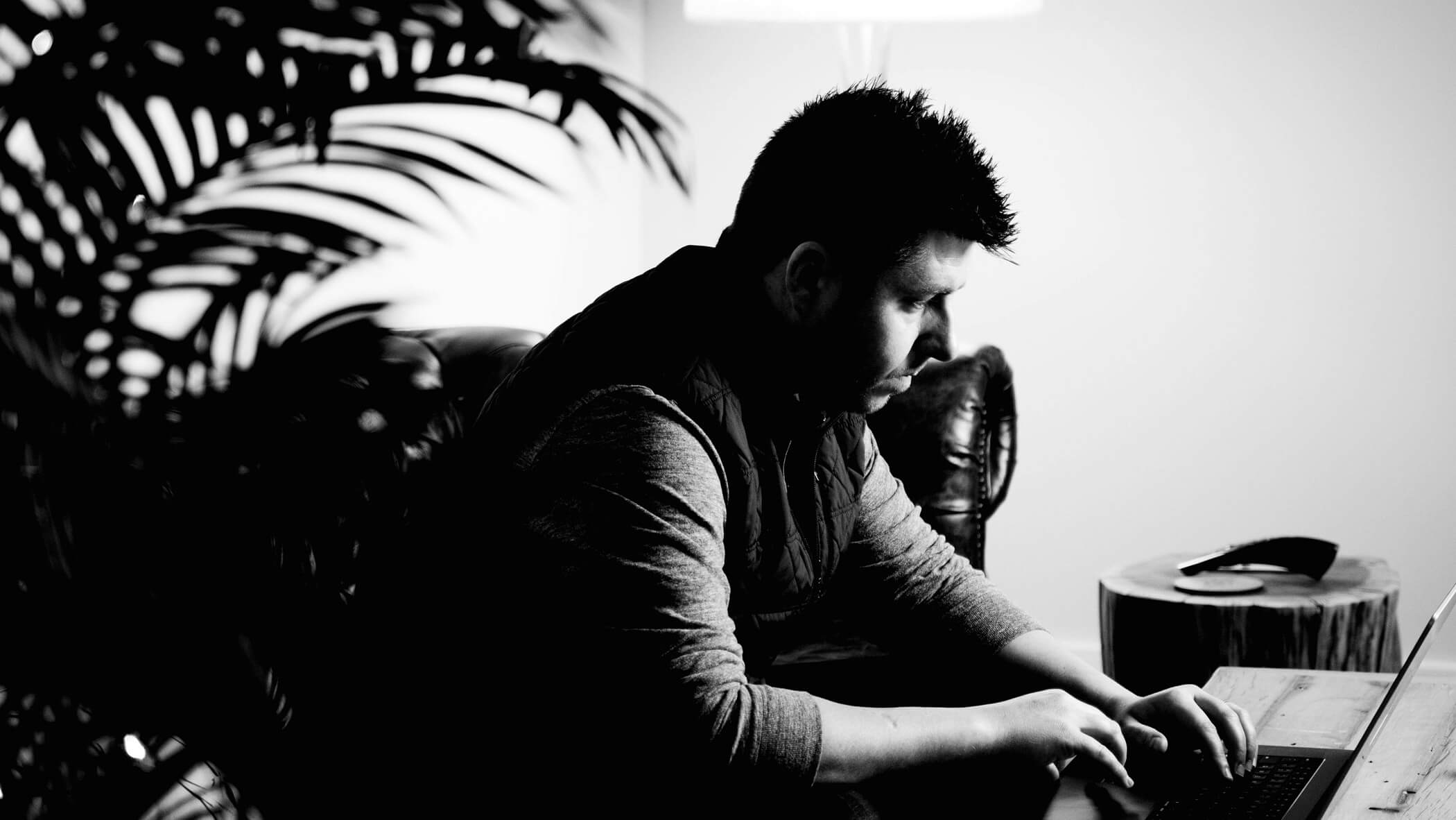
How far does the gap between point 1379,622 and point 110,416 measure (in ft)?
6.09

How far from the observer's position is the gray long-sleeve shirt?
103 cm

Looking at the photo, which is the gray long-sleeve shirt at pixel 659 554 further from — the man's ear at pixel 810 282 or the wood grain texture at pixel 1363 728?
the wood grain texture at pixel 1363 728

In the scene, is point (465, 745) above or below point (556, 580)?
below

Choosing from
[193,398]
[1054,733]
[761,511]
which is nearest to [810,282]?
[761,511]

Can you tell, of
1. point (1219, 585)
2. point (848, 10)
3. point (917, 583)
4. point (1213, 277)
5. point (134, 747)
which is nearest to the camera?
point (134, 747)

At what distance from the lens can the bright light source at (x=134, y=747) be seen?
608mm

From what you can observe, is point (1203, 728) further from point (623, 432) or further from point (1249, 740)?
point (623, 432)

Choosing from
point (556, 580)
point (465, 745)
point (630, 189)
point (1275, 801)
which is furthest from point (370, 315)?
point (630, 189)

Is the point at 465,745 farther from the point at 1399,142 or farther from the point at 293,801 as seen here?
the point at 1399,142

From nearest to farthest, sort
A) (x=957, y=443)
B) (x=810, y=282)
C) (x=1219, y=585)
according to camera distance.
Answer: (x=810, y=282), (x=1219, y=585), (x=957, y=443)

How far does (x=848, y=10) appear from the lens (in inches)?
92.6

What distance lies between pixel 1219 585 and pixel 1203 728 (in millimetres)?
983

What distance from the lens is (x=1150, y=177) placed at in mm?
3248

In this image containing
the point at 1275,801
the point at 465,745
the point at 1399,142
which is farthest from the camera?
the point at 1399,142
